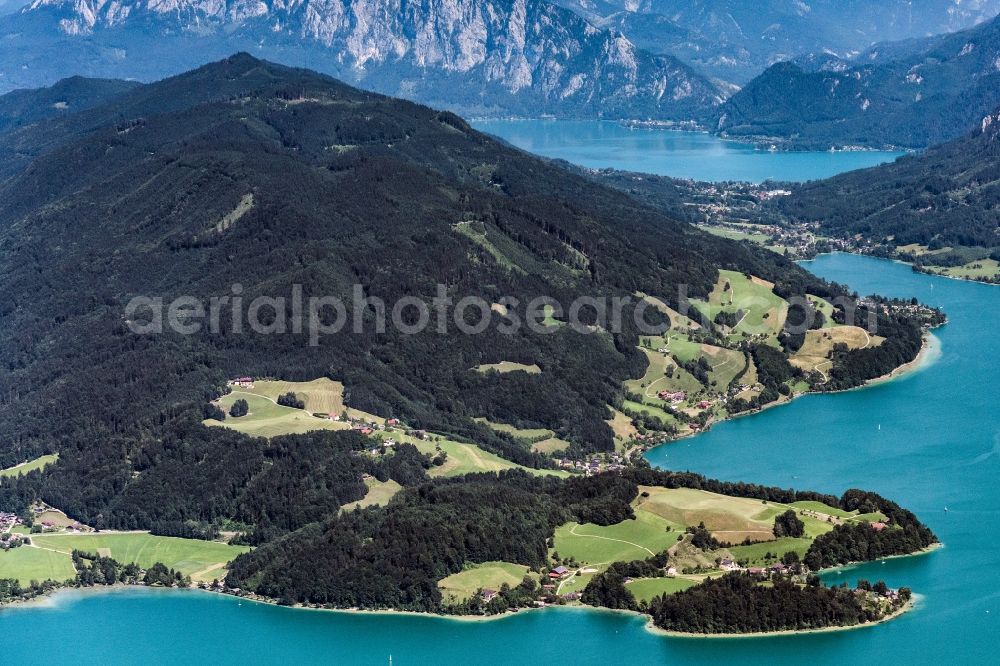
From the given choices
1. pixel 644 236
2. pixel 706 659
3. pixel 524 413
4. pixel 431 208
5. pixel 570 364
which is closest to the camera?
pixel 706 659

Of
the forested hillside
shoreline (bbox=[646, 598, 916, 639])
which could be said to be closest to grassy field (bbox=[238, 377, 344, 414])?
the forested hillside

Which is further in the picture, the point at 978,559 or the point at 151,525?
the point at 151,525

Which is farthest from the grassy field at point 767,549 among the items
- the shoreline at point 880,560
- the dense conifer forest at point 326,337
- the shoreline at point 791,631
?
the shoreline at point 791,631

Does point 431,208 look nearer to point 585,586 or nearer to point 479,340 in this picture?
point 479,340

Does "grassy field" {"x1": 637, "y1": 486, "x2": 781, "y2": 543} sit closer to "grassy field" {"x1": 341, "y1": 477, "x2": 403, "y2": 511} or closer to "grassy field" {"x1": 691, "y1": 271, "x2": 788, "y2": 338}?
"grassy field" {"x1": 341, "y1": 477, "x2": 403, "y2": 511}

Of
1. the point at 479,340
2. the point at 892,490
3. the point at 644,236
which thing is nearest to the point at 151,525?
the point at 479,340

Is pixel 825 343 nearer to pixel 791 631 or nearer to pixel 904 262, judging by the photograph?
pixel 904 262
